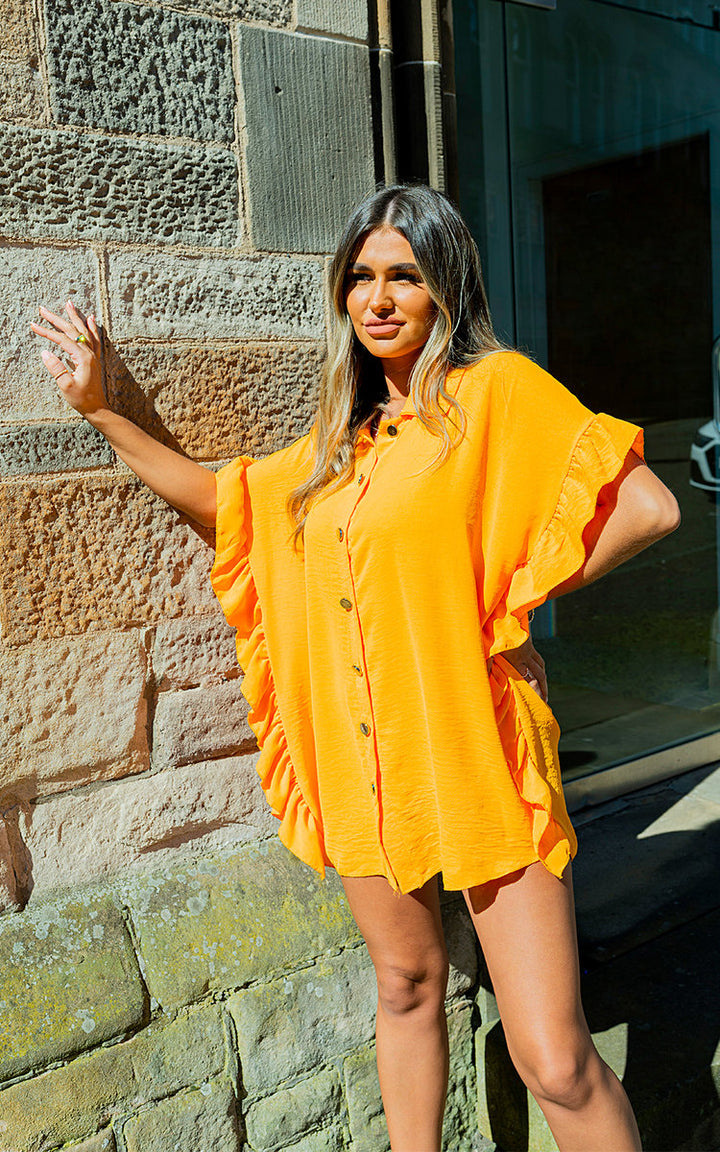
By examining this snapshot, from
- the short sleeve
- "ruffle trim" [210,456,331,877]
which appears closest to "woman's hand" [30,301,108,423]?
"ruffle trim" [210,456,331,877]

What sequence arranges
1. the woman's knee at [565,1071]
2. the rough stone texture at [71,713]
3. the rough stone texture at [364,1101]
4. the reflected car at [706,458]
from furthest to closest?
the reflected car at [706,458] → the rough stone texture at [364,1101] → the rough stone texture at [71,713] → the woman's knee at [565,1071]

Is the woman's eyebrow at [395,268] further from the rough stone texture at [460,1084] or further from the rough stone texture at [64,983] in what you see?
the rough stone texture at [460,1084]

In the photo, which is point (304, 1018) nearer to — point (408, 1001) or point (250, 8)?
point (408, 1001)

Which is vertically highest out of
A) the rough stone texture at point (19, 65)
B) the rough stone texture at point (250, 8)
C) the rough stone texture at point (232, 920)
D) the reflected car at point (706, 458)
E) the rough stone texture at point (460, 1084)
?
the rough stone texture at point (250, 8)

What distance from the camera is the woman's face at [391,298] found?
1881 mm

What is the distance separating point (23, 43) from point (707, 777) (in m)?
3.41

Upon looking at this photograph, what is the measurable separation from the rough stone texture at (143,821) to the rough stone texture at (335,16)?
1661 mm

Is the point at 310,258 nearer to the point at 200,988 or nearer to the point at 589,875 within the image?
the point at 200,988

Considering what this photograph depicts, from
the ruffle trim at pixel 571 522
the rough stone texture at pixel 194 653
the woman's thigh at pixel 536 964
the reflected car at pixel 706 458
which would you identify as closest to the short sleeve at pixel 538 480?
the ruffle trim at pixel 571 522

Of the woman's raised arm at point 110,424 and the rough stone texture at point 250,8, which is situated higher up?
the rough stone texture at point 250,8

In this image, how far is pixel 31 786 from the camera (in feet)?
6.73

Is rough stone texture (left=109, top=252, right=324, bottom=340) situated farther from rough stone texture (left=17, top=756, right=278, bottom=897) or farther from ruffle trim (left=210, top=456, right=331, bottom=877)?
rough stone texture (left=17, top=756, right=278, bottom=897)

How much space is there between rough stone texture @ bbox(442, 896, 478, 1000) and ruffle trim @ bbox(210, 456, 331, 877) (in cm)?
48

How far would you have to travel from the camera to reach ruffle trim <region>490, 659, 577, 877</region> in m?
1.85
